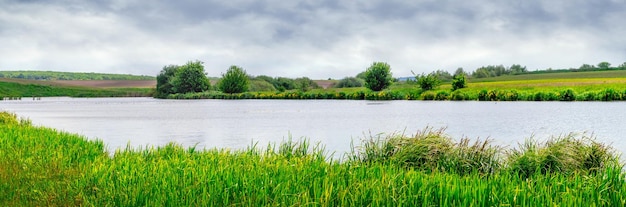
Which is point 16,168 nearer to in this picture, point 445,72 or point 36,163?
point 36,163

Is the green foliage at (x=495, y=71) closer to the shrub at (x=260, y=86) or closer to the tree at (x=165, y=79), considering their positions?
the shrub at (x=260, y=86)

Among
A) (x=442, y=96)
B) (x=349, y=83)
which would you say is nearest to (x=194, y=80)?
(x=349, y=83)

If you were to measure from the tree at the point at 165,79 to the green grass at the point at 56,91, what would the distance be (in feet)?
26.3

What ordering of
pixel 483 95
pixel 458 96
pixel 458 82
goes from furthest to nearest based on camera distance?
1. pixel 458 82
2. pixel 458 96
3. pixel 483 95

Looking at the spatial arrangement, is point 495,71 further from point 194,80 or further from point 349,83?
point 194,80

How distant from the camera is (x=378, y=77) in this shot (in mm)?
88062

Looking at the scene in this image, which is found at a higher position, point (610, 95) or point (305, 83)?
point (305, 83)

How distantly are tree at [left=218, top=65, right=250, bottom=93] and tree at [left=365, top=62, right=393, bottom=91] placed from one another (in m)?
21.6

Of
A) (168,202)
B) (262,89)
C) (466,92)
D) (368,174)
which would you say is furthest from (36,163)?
(262,89)

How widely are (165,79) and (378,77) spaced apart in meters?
39.9

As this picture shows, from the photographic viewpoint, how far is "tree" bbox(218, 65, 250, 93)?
97387mm

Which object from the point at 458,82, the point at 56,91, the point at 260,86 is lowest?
the point at 56,91

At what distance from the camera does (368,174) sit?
7.62 m

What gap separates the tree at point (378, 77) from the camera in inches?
3452
